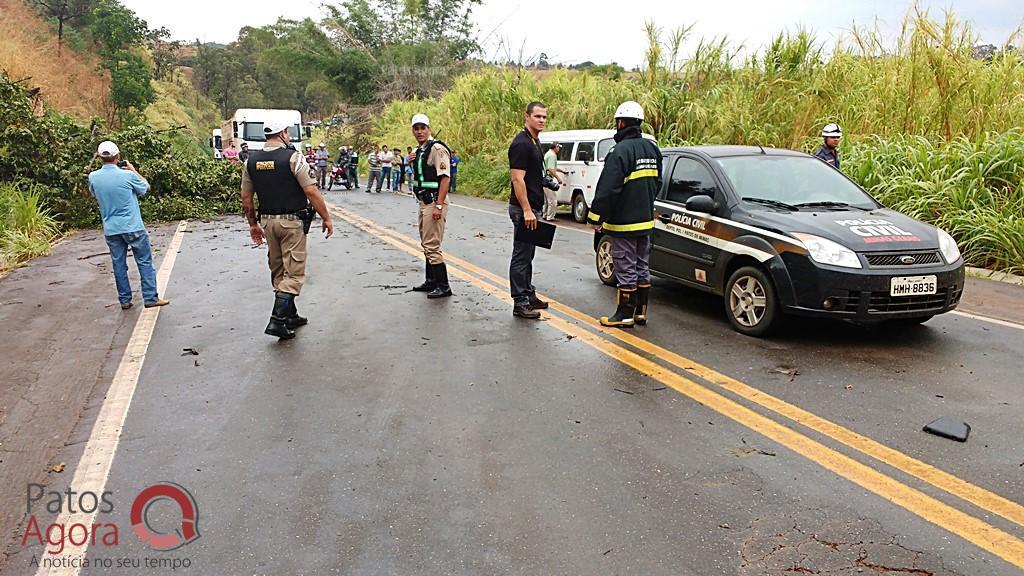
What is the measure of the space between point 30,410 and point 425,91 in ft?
141

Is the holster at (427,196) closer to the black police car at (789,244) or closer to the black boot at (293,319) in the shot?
the black boot at (293,319)

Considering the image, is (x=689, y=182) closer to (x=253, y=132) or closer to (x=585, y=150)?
(x=585, y=150)

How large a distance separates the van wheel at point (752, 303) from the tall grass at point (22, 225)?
29.6 ft

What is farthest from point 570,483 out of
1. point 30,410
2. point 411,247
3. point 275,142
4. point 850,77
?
point 850,77

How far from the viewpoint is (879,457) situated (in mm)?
3824

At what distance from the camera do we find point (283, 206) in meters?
6.40

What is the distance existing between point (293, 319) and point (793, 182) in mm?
4803

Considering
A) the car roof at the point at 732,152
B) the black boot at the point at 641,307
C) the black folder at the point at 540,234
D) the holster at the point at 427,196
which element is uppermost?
the car roof at the point at 732,152

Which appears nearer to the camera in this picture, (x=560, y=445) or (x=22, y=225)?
(x=560, y=445)

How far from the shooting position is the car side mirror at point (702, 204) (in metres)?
6.55

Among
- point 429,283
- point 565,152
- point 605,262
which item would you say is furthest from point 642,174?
point 565,152

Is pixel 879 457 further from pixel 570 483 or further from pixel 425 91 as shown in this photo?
pixel 425 91

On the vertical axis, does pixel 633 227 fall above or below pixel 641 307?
above

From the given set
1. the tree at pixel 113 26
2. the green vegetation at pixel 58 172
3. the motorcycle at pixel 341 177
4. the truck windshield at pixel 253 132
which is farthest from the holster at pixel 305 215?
the tree at pixel 113 26
